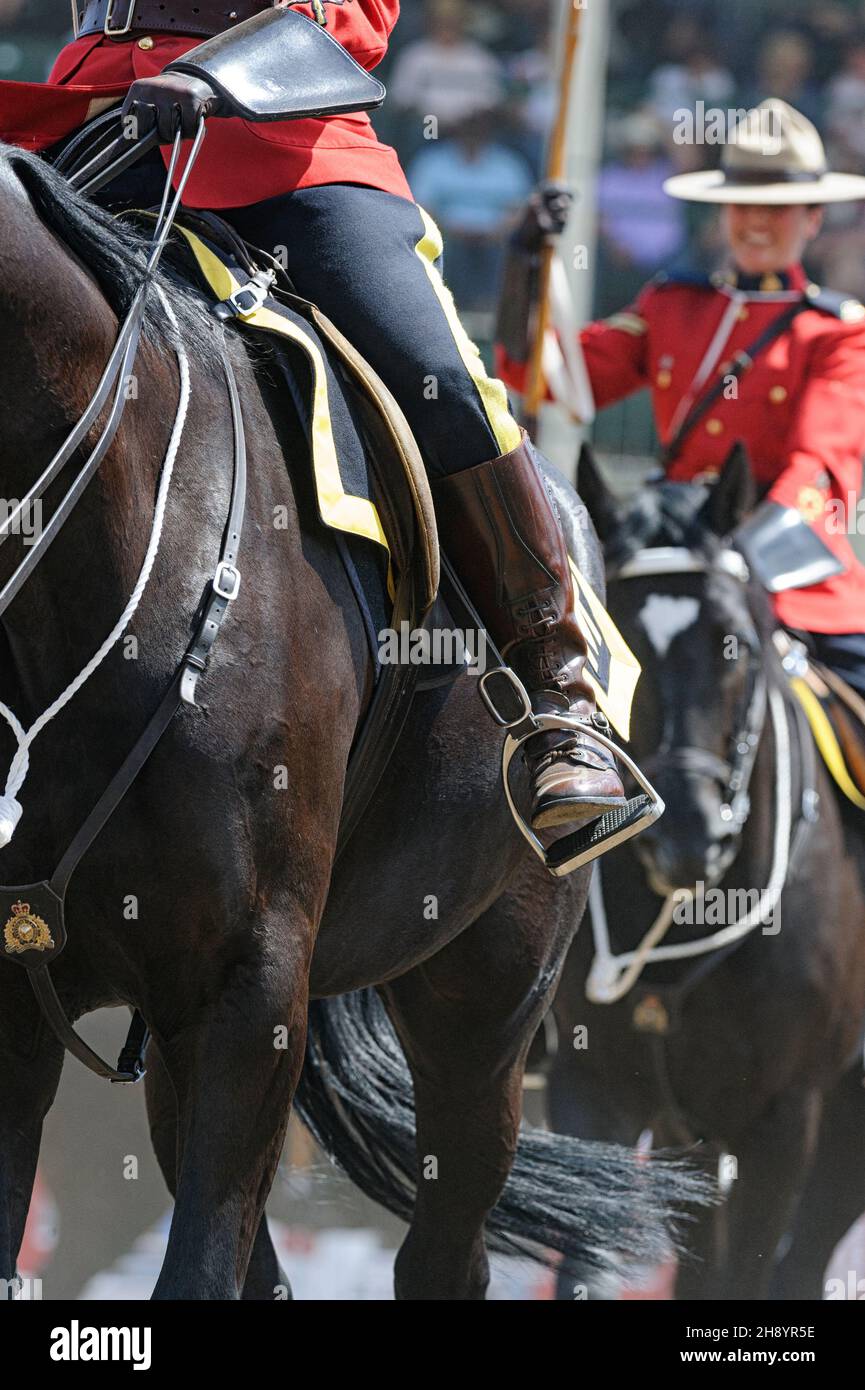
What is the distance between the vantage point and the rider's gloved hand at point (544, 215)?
6.51 metres

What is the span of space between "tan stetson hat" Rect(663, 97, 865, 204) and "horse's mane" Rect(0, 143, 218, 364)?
4.33 m

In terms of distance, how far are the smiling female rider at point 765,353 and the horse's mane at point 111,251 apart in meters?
3.37

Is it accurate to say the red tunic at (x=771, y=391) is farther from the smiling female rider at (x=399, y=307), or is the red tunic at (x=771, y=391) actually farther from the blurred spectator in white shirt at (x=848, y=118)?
the blurred spectator in white shirt at (x=848, y=118)

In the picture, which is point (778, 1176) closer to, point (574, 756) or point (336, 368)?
point (574, 756)

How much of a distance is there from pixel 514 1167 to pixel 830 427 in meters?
2.79

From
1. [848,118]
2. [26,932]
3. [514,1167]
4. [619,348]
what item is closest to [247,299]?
[26,932]

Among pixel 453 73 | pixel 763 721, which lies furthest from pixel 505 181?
pixel 763 721

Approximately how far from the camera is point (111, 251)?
123 inches

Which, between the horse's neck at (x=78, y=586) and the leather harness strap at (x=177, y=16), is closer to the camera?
the horse's neck at (x=78, y=586)

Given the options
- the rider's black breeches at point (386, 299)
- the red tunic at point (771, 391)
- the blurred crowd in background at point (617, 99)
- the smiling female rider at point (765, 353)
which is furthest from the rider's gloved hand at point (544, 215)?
the blurred crowd in background at point (617, 99)

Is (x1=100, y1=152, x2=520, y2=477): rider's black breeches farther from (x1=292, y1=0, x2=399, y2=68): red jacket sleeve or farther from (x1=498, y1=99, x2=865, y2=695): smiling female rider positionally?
(x1=498, y1=99, x2=865, y2=695): smiling female rider

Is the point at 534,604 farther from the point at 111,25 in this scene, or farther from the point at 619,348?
the point at 619,348

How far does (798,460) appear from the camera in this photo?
6.61m
